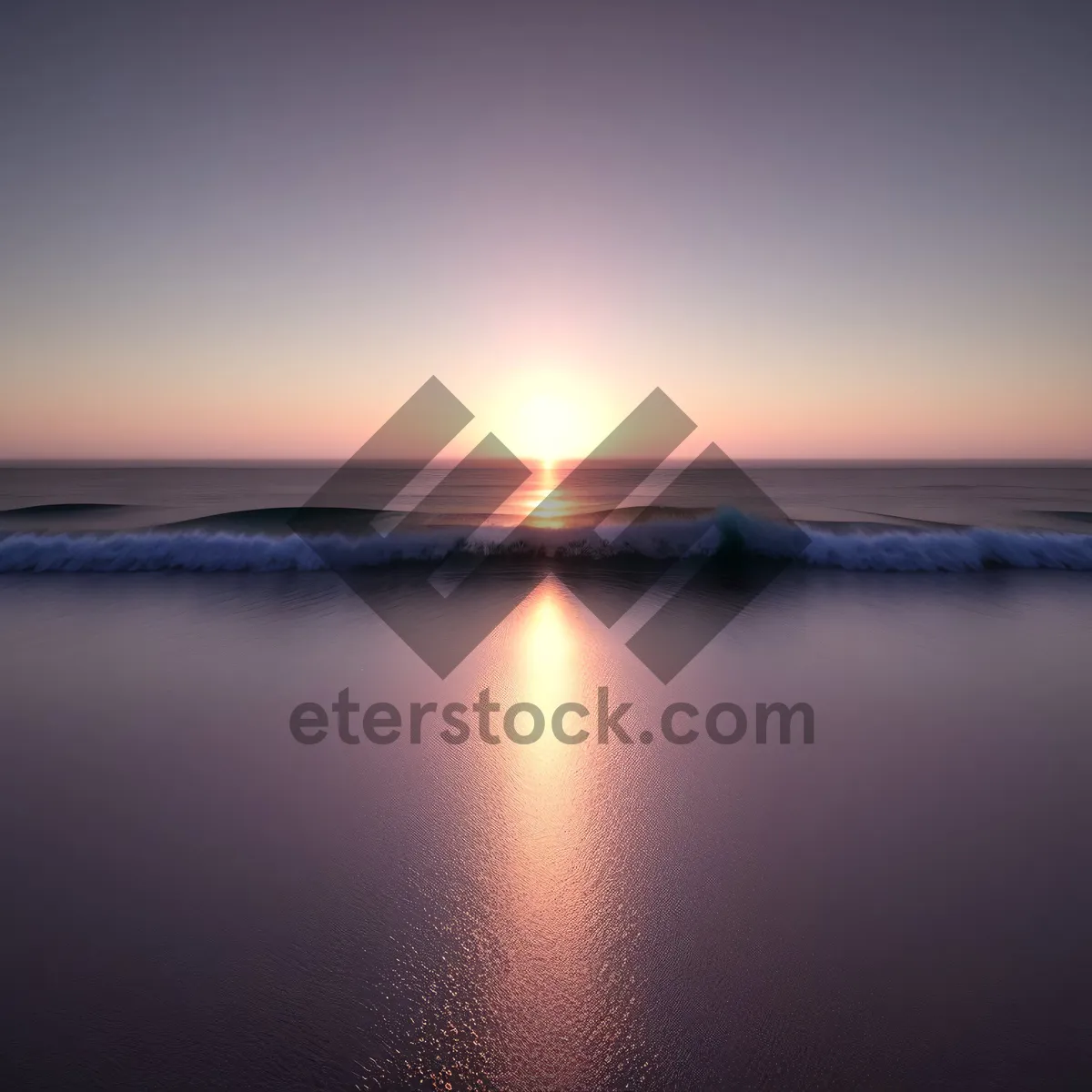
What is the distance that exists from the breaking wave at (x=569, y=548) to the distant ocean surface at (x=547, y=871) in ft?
10.1

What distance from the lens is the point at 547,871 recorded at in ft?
7.01

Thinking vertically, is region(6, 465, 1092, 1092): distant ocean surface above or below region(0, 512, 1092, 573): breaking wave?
below

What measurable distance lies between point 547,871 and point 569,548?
675cm

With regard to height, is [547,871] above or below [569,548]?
below

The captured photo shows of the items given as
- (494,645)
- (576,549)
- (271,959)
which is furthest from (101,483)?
(271,959)

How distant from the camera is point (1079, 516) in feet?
50.6

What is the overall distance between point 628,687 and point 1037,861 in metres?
2.04

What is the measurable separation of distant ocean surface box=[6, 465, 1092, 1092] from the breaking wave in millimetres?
3090

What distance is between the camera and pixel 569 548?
8.80m

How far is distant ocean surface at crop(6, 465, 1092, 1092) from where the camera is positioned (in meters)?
1.49

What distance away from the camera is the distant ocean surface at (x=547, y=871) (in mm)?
1488

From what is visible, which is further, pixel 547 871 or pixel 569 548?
pixel 569 548

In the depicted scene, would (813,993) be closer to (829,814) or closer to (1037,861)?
(829,814)

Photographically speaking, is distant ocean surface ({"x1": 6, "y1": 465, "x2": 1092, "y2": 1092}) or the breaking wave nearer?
distant ocean surface ({"x1": 6, "y1": 465, "x2": 1092, "y2": 1092})
